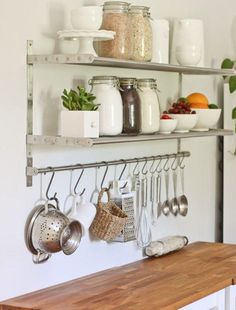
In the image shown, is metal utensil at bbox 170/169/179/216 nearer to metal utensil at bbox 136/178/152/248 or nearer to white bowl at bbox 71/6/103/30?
metal utensil at bbox 136/178/152/248

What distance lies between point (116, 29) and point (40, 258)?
0.86 m

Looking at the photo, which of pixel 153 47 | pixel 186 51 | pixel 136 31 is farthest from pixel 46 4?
pixel 186 51

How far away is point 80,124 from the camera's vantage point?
2.48 m

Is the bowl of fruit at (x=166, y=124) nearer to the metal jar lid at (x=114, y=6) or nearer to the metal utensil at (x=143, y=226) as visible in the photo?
the metal utensil at (x=143, y=226)

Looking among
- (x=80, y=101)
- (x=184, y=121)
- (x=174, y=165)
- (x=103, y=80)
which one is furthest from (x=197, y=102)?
(x=80, y=101)

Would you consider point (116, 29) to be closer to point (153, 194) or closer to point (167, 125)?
point (167, 125)

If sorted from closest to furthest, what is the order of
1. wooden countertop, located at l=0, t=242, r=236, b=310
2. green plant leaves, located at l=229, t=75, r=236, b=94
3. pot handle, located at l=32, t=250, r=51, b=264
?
wooden countertop, located at l=0, t=242, r=236, b=310, pot handle, located at l=32, t=250, r=51, b=264, green plant leaves, located at l=229, t=75, r=236, b=94

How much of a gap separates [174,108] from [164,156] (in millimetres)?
291

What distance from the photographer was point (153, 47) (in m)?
3.02

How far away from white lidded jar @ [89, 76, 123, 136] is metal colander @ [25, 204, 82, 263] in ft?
1.09

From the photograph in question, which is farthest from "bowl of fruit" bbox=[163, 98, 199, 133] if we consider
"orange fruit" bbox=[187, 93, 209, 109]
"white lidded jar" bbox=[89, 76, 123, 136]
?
"white lidded jar" bbox=[89, 76, 123, 136]

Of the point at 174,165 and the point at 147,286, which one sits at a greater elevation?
the point at 174,165

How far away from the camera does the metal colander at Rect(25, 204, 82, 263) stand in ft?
8.39

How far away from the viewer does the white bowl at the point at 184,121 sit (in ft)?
10.1
